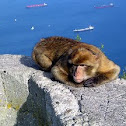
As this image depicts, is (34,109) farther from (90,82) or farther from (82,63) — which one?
(82,63)

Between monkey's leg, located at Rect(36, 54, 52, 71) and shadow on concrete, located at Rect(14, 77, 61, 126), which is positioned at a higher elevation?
monkey's leg, located at Rect(36, 54, 52, 71)

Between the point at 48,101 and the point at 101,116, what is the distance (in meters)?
0.67

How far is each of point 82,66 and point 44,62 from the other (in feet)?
2.93

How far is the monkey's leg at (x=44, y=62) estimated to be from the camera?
137 inches

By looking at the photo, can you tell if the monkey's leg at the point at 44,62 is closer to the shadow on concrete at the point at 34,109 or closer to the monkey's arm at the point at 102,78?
the shadow on concrete at the point at 34,109

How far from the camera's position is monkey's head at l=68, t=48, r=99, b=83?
2.67 meters

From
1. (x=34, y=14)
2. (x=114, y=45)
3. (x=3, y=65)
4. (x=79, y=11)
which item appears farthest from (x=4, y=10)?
(x=3, y=65)

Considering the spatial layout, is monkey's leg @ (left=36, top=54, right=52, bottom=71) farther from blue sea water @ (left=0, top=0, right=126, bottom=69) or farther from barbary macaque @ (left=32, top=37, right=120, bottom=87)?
blue sea water @ (left=0, top=0, right=126, bottom=69)

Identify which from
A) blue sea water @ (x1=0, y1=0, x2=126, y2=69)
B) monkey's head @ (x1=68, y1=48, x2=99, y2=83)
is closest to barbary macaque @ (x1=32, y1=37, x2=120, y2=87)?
monkey's head @ (x1=68, y1=48, x2=99, y2=83)

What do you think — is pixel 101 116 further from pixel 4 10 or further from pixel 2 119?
pixel 4 10

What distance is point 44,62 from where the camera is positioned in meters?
3.50

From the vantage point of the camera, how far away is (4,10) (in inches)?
1738

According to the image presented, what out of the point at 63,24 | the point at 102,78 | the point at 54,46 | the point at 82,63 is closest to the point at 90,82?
the point at 102,78

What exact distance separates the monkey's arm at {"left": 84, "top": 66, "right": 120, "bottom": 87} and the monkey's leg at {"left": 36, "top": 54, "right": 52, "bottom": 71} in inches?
30.5
